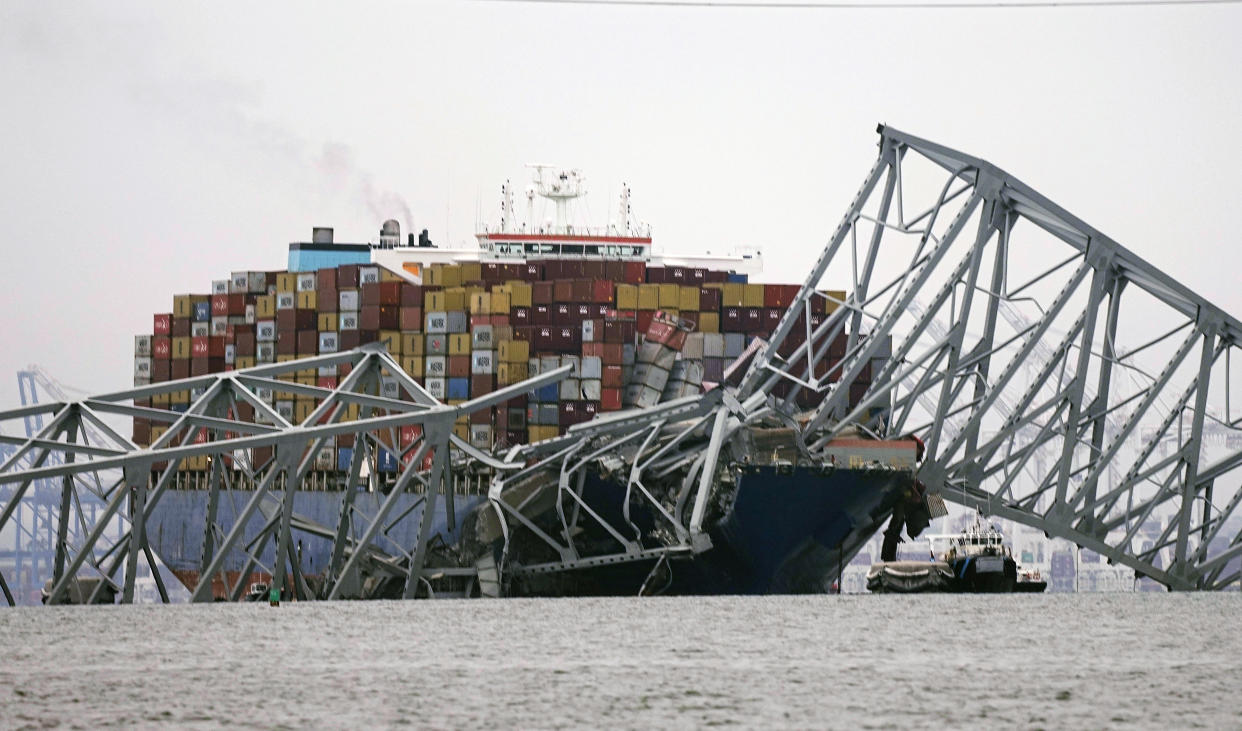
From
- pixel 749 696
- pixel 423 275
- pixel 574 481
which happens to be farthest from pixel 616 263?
pixel 749 696

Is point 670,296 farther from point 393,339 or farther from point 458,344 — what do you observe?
point 393,339

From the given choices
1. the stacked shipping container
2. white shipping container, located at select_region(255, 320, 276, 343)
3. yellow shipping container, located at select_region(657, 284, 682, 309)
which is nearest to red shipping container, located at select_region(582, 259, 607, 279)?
the stacked shipping container

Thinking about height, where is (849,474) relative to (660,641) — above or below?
above

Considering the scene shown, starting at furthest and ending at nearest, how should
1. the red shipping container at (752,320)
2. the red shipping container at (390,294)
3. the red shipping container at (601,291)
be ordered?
the red shipping container at (390,294), the red shipping container at (601,291), the red shipping container at (752,320)

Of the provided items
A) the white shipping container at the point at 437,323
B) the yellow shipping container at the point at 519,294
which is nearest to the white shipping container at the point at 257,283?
the white shipping container at the point at 437,323

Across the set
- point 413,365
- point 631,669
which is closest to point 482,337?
point 413,365

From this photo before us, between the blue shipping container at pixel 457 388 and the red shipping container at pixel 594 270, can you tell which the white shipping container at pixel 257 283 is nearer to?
the blue shipping container at pixel 457 388

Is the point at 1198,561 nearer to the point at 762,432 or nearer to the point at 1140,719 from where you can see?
the point at 762,432
